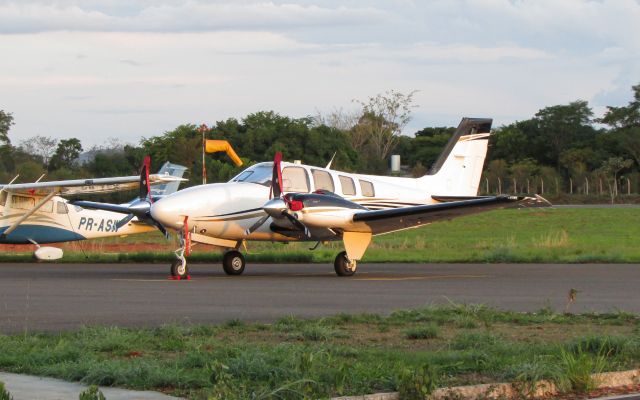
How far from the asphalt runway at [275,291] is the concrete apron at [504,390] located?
18.5 feet

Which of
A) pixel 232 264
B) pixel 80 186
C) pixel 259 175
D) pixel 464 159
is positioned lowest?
pixel 232 264

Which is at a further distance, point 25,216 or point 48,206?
point 48,206

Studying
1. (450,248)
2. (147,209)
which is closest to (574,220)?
(450,248)

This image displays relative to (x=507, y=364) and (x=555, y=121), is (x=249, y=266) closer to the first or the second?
(x=507, y=364)

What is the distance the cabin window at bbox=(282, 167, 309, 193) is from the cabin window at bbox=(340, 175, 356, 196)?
3.47 ft

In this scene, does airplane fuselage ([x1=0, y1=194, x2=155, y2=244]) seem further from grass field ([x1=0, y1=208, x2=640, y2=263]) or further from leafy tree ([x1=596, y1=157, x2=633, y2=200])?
Result: leafy tree ([x1=596, y1=157, x2=633, y2=200])

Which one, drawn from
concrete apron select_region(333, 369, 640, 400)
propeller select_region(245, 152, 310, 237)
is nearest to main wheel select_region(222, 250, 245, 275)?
propeller select_region(245, 152, 310, 237)

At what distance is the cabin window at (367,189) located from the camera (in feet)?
80.2

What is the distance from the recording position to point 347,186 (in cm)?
2411

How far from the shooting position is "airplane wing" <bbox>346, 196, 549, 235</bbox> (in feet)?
70.3

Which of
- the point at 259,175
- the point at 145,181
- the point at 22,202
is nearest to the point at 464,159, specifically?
the point at 259,175

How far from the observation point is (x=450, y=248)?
3594cm

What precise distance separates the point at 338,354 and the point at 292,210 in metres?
11.9

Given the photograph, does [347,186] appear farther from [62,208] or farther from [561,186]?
[561,186]
